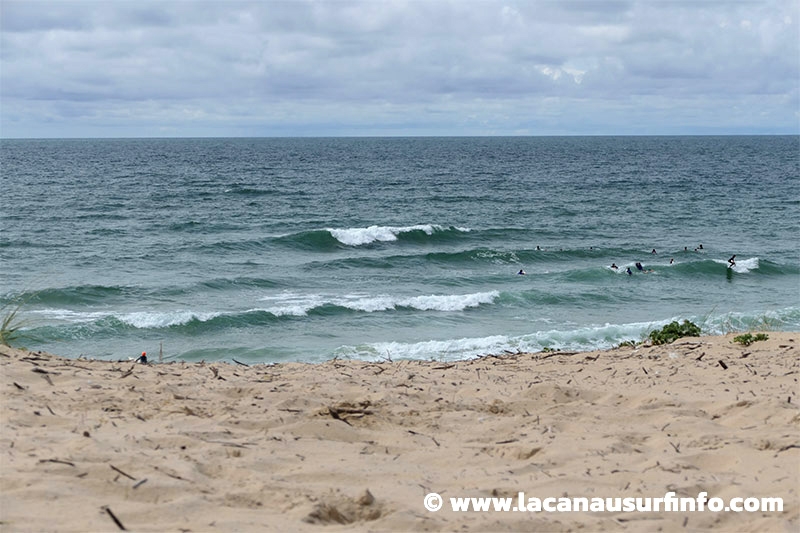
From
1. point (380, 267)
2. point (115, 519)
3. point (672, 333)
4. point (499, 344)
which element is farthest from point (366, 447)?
point (380, 267)

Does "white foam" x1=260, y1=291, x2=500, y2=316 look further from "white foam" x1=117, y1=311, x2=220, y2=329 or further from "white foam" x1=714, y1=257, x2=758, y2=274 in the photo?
"white foam" x1=714, y1=257, x2=758, y2=274

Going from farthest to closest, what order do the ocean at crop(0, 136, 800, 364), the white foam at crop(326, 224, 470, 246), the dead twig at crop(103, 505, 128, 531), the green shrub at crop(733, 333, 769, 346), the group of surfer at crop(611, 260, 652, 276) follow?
the white foam at crop(326, 224, 470, 246) → the group of surfer at crop(611, 260, 652, 276) → the ocean at crop(0, 136, 800, 364) → the green shrub at crop(733, 333, 769, 346) → the dead twig at crop(103, 505, 128, 531)

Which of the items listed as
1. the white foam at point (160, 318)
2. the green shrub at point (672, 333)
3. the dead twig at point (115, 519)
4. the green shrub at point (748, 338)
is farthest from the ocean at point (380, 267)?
the dead twig at point (115, 519)

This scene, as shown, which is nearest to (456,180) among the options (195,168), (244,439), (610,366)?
(195,168)

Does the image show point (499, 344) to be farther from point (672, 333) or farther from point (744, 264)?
point (744, 264)

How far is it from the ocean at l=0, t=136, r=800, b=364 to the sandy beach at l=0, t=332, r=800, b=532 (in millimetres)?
3091


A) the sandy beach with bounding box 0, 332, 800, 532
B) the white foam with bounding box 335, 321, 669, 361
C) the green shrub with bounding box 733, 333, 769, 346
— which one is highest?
the sandy beach with bounding box 0, 332, 800, 532

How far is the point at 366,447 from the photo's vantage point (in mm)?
4852

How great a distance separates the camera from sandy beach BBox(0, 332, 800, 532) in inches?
149

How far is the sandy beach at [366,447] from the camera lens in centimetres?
377

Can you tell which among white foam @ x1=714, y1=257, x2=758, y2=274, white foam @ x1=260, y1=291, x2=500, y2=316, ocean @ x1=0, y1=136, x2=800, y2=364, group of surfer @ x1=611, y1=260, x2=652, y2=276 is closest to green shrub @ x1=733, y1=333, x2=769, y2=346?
ocean @ x1=0, y1=136, x2=800, y2=364

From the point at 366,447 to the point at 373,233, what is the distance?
92.6 feet

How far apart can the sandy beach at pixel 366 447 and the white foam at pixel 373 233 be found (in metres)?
24.6

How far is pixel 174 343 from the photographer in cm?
1717
